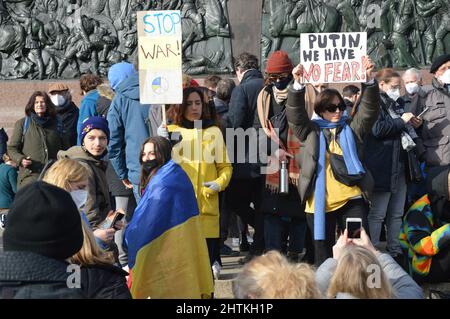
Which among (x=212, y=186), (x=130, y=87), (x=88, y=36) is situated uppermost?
(x=88, y=36)

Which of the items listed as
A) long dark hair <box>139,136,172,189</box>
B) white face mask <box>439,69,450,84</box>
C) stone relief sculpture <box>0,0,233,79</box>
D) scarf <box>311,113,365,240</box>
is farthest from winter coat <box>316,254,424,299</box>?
stone relief sculpture <box>0,0,233,79</box>

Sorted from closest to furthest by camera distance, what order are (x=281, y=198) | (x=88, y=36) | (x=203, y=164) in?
(x=203, y=164), (x=281, y=198), (x=88, y=36)

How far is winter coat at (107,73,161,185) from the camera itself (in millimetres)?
7949

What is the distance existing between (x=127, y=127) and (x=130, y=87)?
32 centimetres

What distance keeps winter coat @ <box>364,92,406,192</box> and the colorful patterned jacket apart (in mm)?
1326

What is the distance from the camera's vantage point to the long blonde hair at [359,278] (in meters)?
4.23

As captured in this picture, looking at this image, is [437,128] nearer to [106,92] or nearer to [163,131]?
[163,131]

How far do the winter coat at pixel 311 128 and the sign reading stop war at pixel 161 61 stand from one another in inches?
31.7

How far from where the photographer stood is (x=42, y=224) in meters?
3.51

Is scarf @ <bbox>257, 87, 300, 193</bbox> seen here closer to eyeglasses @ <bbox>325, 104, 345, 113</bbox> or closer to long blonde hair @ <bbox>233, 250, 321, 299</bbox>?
eyeglasses @ <bbox>325, 104, 345, 113</bbox>

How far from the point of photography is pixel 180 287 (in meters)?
5.71

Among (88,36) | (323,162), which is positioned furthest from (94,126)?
(88,36)

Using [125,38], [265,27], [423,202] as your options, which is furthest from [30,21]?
[423,202]

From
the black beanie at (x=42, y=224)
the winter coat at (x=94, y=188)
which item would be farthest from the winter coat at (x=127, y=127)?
the black beanie at (x=42, y=224)
